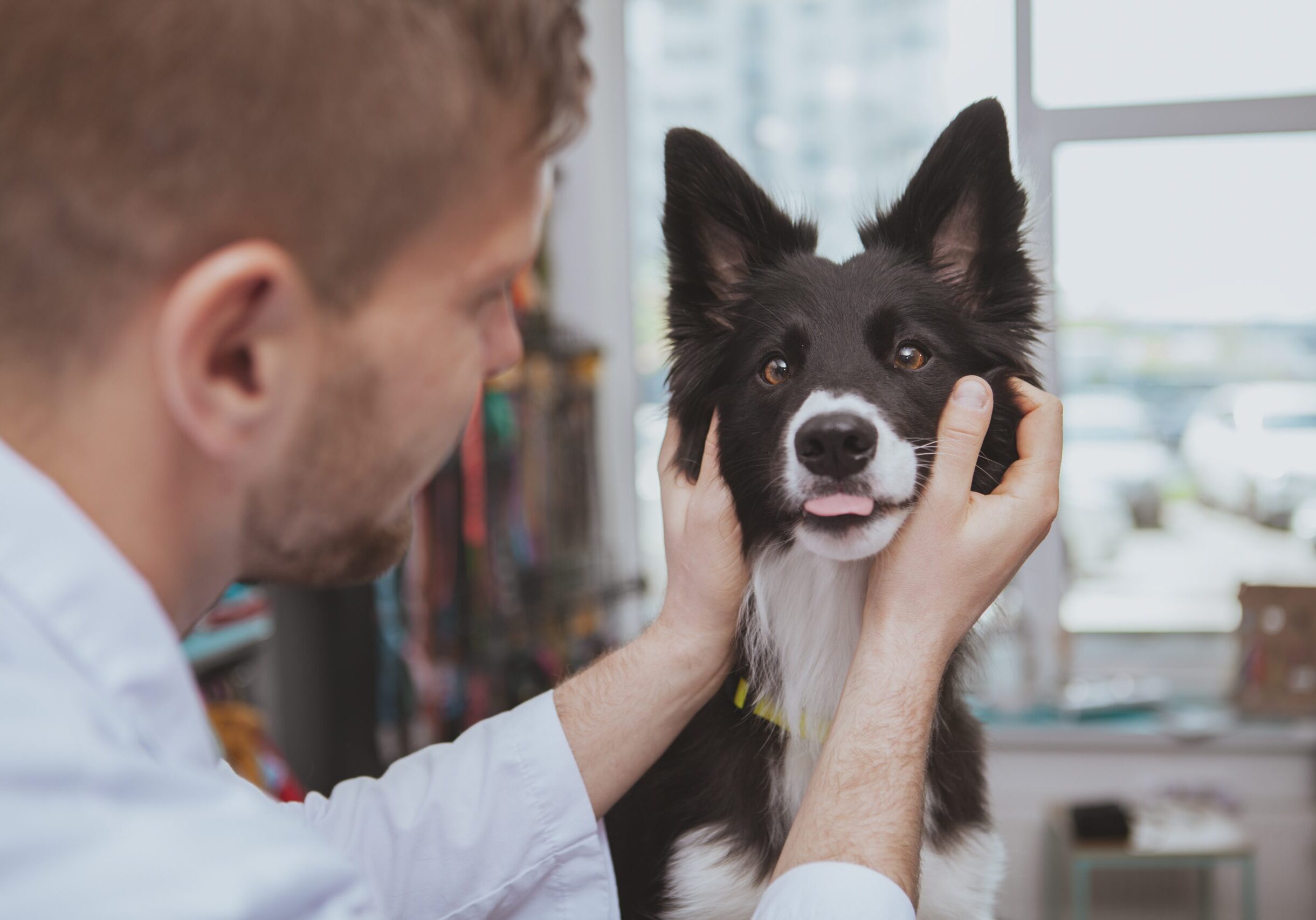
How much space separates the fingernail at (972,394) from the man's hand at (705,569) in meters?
0.27

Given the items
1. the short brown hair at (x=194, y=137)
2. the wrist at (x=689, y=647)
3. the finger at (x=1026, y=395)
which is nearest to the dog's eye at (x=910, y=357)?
the finger at (x=1026, y=395)

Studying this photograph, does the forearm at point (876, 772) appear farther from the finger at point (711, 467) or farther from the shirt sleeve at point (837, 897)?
the finger at point (711, 467)

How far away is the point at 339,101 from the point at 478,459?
2.64m

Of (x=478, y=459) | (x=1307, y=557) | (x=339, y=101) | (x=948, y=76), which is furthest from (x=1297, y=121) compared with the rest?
(x=339, y=101)

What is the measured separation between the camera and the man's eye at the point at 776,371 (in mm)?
1293

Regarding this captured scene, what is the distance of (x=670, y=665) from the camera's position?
1086mm

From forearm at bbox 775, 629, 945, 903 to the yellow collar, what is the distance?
0.27m

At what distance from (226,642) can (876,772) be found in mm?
2202

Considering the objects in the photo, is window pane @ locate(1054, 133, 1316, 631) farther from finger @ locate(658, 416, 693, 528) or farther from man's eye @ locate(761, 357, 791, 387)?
finger @ locate(658, 416, 693, 528)

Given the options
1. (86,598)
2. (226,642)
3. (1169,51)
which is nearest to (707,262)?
(86,598)

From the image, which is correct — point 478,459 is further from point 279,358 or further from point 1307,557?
point 1307,557

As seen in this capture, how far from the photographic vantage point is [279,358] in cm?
58

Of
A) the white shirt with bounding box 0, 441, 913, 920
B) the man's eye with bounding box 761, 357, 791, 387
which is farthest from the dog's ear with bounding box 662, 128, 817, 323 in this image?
the white shirt with bounding box 0, 441, 913, 920

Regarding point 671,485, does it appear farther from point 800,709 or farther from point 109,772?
point 109,772
